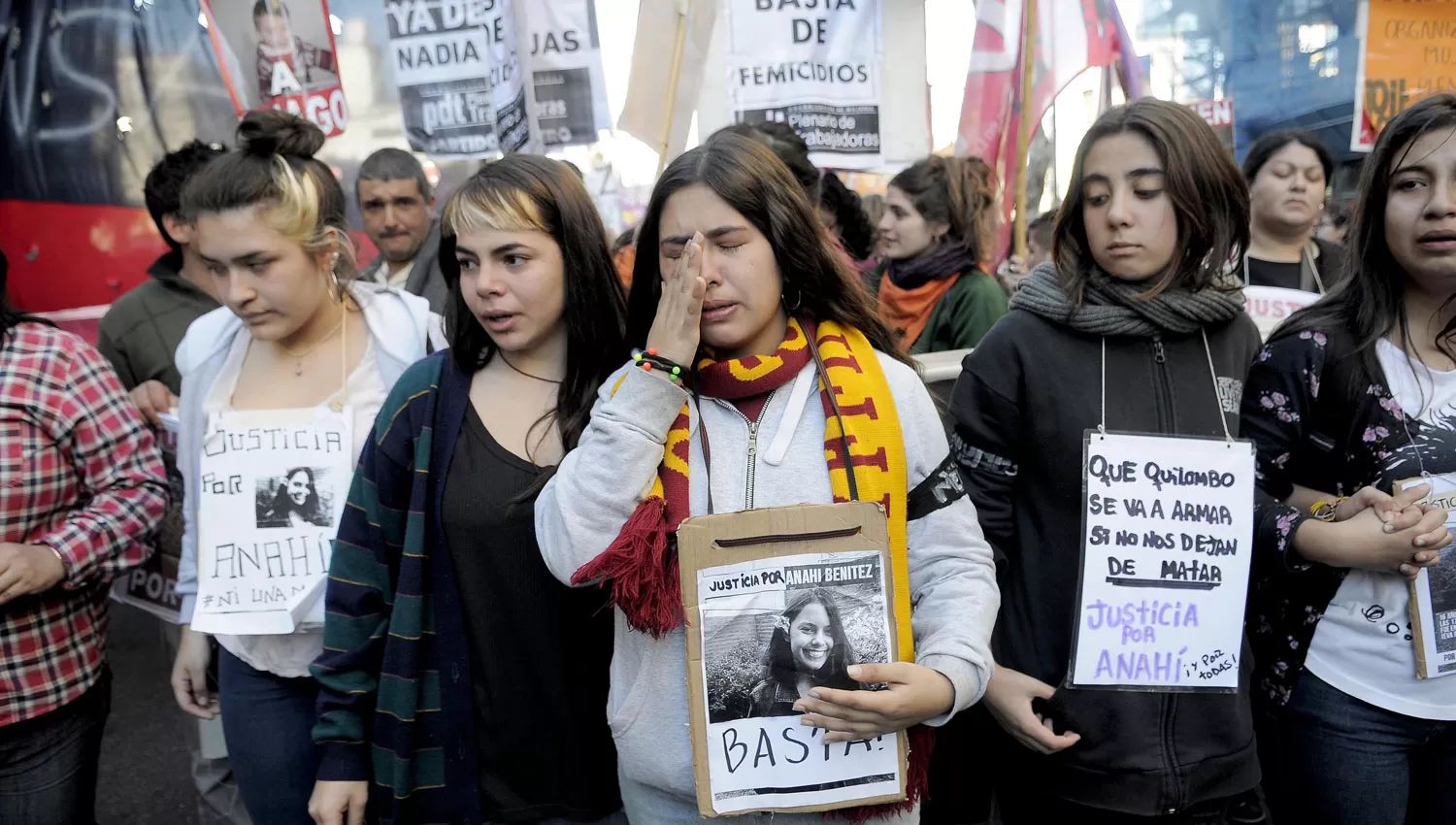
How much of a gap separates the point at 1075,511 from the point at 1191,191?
2.20 feet

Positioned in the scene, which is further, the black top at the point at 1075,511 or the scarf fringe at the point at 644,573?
the black top at the point at 1075,511

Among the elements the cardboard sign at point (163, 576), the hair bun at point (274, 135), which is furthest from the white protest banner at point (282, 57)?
the hair bun at point (274, 135)

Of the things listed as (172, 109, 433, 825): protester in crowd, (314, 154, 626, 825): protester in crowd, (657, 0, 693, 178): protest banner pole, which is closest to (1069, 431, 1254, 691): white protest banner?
(314, 154, 626, 825): protester in crowd

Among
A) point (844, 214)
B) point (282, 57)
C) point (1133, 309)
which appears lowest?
point (1133, 309)

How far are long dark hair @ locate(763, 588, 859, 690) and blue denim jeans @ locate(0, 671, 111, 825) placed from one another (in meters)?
1.93

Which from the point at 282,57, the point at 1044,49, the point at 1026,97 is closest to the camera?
the point at 1026,97

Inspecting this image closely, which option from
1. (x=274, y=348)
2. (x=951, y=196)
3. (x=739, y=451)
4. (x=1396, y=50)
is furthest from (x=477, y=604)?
(x=1396, y=50)

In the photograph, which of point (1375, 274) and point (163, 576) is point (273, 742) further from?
point (1375, 274)

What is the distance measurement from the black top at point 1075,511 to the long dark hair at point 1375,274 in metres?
0.26

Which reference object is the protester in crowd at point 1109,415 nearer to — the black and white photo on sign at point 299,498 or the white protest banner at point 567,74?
the black and white photo on sign at point 299,498

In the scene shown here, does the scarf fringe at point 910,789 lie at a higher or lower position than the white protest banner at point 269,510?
lower

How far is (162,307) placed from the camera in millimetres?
3705

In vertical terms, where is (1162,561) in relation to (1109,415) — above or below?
below

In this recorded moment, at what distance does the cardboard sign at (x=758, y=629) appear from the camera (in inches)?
58.6
